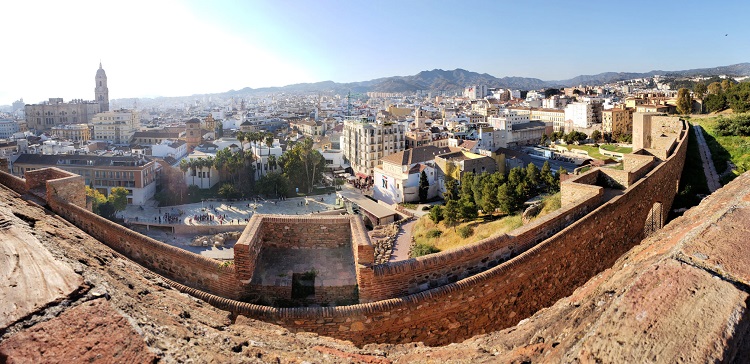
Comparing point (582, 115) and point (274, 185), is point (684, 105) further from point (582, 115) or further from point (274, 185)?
point (274, 185)

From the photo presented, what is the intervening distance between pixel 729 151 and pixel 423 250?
1106cm

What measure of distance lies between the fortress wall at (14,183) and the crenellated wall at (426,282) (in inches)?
45.5

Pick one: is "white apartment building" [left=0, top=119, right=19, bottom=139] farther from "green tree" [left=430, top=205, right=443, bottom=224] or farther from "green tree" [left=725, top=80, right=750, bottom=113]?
"green tree" [left=725, top=80, right=750, bottom=113]

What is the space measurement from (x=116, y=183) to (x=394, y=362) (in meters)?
34.6

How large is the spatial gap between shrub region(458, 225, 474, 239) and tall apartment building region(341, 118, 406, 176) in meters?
22.0

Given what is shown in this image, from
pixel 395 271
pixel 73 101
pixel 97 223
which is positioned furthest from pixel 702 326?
pixel 73 101

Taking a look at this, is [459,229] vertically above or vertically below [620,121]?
below

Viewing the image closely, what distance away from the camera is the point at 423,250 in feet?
57.7

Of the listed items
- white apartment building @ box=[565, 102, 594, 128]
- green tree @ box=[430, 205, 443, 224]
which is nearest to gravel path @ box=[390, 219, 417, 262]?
green tree @ box=[430, 205, 443, 224]

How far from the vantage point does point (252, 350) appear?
295 cm

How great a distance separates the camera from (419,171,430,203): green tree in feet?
101

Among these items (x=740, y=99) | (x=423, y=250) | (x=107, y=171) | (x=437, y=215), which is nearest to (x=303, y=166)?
(x=107, y=171)

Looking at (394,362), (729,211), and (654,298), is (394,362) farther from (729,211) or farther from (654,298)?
(729,211)

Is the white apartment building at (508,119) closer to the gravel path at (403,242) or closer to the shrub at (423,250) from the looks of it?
the gravel path at (403,242)
